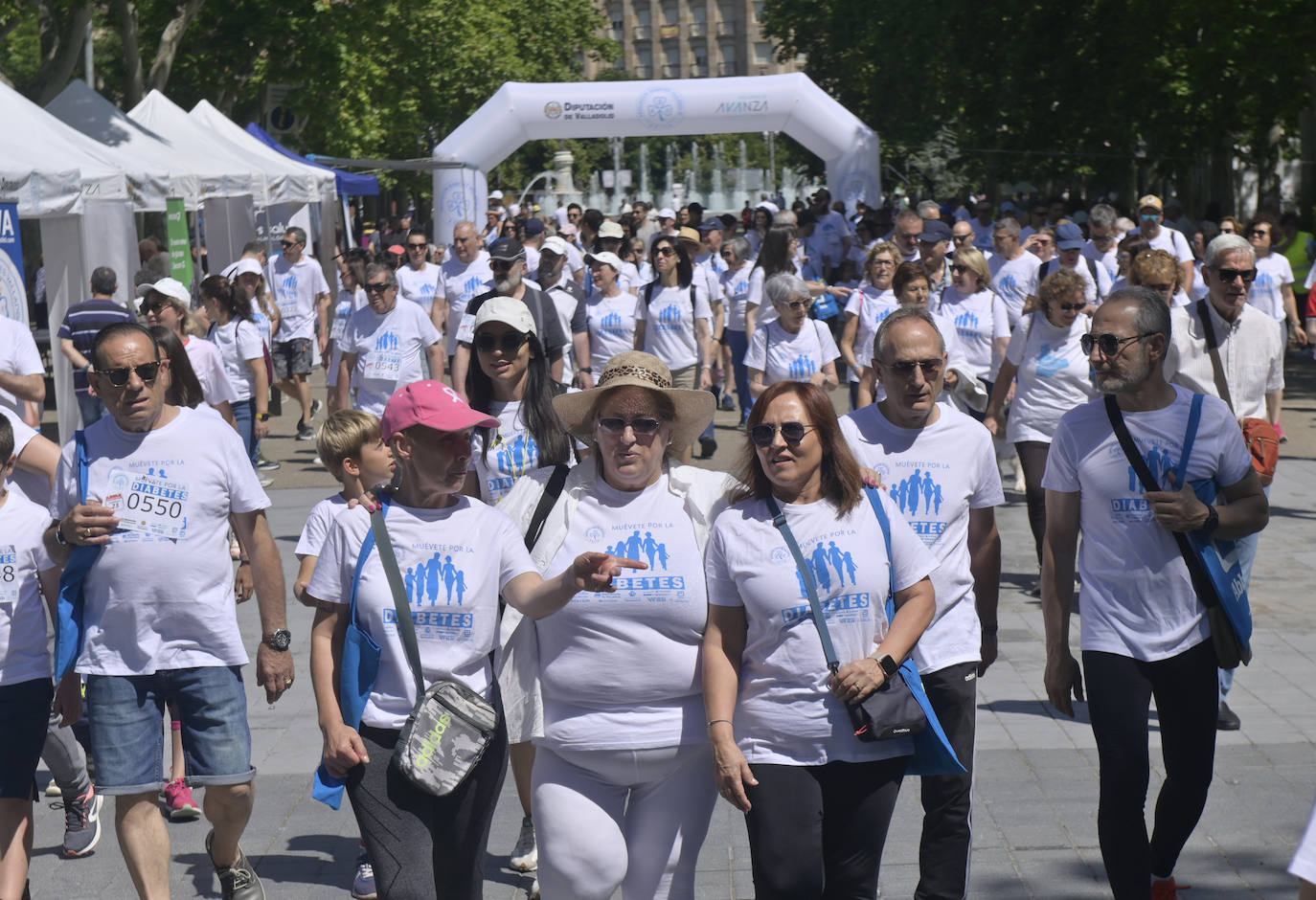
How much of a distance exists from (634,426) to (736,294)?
11427 millimetres

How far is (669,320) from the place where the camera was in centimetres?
1259

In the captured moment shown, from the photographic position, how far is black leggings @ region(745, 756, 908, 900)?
375cm

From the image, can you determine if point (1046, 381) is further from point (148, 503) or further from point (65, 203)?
point (65, 203)

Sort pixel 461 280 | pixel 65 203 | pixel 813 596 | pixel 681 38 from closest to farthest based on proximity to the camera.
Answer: pixel 813 596, pixel 65 203, pixel 461 280, pixel 681 38

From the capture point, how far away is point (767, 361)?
10469 millimetres

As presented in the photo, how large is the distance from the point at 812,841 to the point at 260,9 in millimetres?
24432

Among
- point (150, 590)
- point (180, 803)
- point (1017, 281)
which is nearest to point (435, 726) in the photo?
point (150, 590)

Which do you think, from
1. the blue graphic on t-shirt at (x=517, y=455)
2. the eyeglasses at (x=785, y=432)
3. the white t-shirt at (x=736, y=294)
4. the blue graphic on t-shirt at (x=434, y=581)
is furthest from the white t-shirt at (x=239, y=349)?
the eyeglasses at (x=785, y=432)

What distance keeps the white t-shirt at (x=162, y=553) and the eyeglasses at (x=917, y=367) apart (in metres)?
1.83

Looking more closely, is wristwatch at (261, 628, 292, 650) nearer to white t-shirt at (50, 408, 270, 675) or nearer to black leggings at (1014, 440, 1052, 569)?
white t-shirt at (50, 408, 270, 675)

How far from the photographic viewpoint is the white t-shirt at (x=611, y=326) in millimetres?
12273

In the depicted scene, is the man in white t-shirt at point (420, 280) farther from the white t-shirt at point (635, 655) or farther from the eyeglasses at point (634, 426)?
the white t-shirt at point (635, 655)

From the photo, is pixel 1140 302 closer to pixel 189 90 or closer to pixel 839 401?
pixel 839 401

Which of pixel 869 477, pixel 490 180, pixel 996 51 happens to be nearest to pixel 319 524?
pixel 869 477
